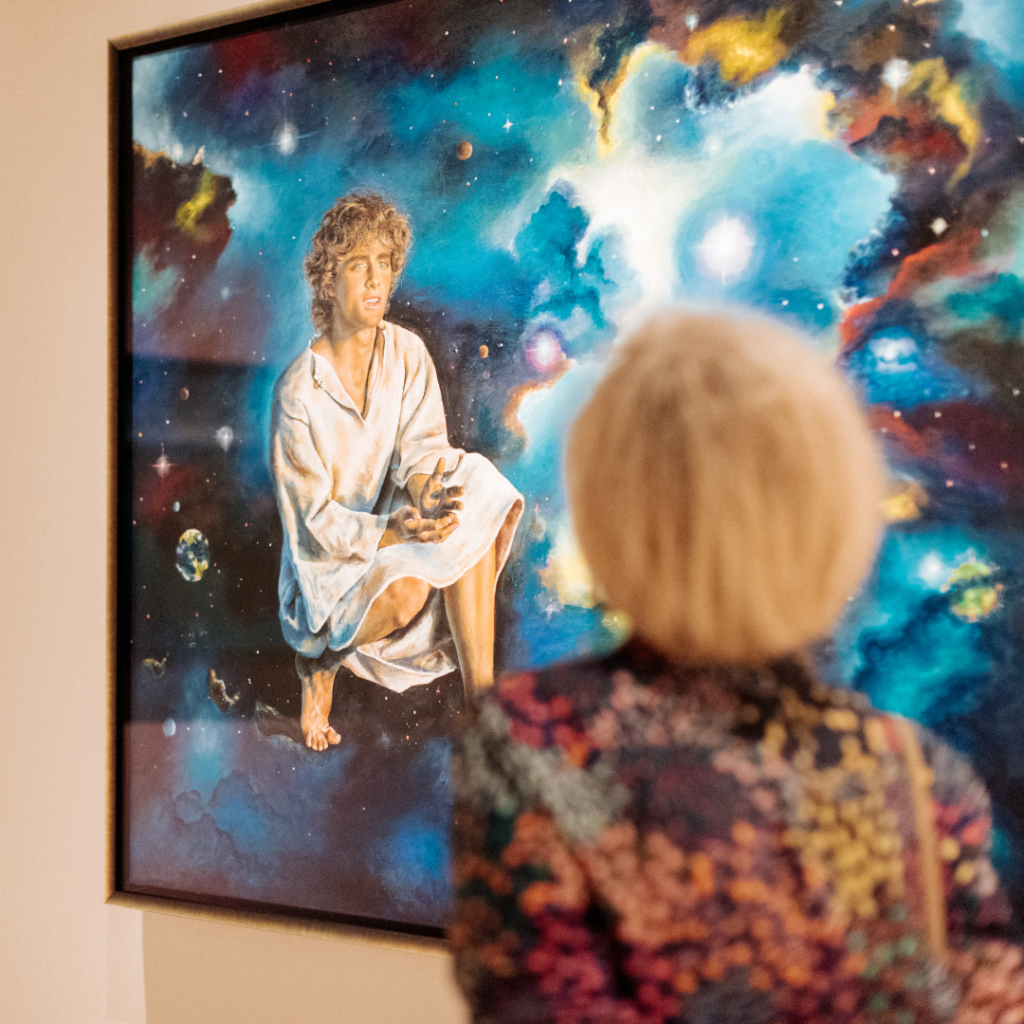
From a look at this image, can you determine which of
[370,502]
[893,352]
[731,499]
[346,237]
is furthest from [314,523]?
[731,499]

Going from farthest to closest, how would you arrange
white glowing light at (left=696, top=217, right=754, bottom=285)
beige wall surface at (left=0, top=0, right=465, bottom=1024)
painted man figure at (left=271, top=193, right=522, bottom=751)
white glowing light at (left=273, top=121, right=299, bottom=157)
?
beige wall surface at (left=0, top=0, right=465, bottom=1024)
white glowing light at (left=273, top=121, right=299, bottom=157)
painted man figure at (left=271, top=193, right=522, bottom=751)
white glowing light at (left=696, top=217, right=754, bottom=285)

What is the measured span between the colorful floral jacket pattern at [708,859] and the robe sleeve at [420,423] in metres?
0.85

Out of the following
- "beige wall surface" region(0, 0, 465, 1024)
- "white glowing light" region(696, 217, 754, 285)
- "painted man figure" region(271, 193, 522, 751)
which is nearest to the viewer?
"white glowing light" region(696, 217, 754, 285)

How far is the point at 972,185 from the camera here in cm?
123

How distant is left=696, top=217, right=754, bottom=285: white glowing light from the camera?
1335 mm

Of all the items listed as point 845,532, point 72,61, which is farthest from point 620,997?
point 72,61

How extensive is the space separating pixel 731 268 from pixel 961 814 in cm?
85

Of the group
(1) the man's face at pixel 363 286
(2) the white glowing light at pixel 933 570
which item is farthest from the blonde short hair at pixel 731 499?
(1) the man's face at pixel 363 286

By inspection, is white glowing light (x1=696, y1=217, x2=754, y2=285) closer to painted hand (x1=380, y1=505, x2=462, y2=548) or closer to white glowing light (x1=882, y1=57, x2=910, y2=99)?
white glowing light (x1=882, y1=57, x2=910, y2=99)

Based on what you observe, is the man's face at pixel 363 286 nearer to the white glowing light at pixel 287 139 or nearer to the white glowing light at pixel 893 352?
the white glowing light at pixel 287 139

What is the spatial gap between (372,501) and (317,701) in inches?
13.2

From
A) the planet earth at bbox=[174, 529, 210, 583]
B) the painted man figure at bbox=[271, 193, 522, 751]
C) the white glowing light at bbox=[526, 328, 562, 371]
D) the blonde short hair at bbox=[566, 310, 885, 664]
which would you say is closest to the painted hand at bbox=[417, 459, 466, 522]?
the painted man figure at bbox=[271, 193, 522, 751]

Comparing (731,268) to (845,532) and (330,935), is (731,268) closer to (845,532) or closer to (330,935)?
(845,532)

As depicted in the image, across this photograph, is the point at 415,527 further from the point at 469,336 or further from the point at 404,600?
the point at 469,336
